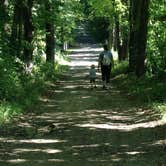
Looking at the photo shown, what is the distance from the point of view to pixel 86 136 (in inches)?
512

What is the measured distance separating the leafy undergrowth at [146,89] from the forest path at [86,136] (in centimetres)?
42

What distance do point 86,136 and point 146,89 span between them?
857 centimetres

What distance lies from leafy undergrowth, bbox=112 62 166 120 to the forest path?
1.38 ft

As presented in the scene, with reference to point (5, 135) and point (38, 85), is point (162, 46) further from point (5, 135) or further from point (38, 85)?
point (5, 135)

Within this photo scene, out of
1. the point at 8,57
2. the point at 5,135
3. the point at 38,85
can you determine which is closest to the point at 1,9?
the point at 8,57

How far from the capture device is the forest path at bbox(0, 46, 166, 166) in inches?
417

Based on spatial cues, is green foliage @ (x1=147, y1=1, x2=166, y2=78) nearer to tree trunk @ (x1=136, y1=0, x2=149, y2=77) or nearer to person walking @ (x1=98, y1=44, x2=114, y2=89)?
tree trunk @ (x1=136, y1=0, x2=149, y2=77)

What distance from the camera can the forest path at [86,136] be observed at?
34.8ft

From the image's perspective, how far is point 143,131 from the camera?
13.6 metres

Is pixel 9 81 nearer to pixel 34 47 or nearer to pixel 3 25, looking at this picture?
pixel 3 25

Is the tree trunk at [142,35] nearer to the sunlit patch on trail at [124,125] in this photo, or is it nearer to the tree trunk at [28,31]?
the tree trunk at [28,31]

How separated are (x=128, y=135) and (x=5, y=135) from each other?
3.09 metres

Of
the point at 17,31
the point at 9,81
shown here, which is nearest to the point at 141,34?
the point at 17,31

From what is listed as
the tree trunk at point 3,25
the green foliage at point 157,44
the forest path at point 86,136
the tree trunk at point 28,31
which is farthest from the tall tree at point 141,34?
the tree trunk at point 3,25
